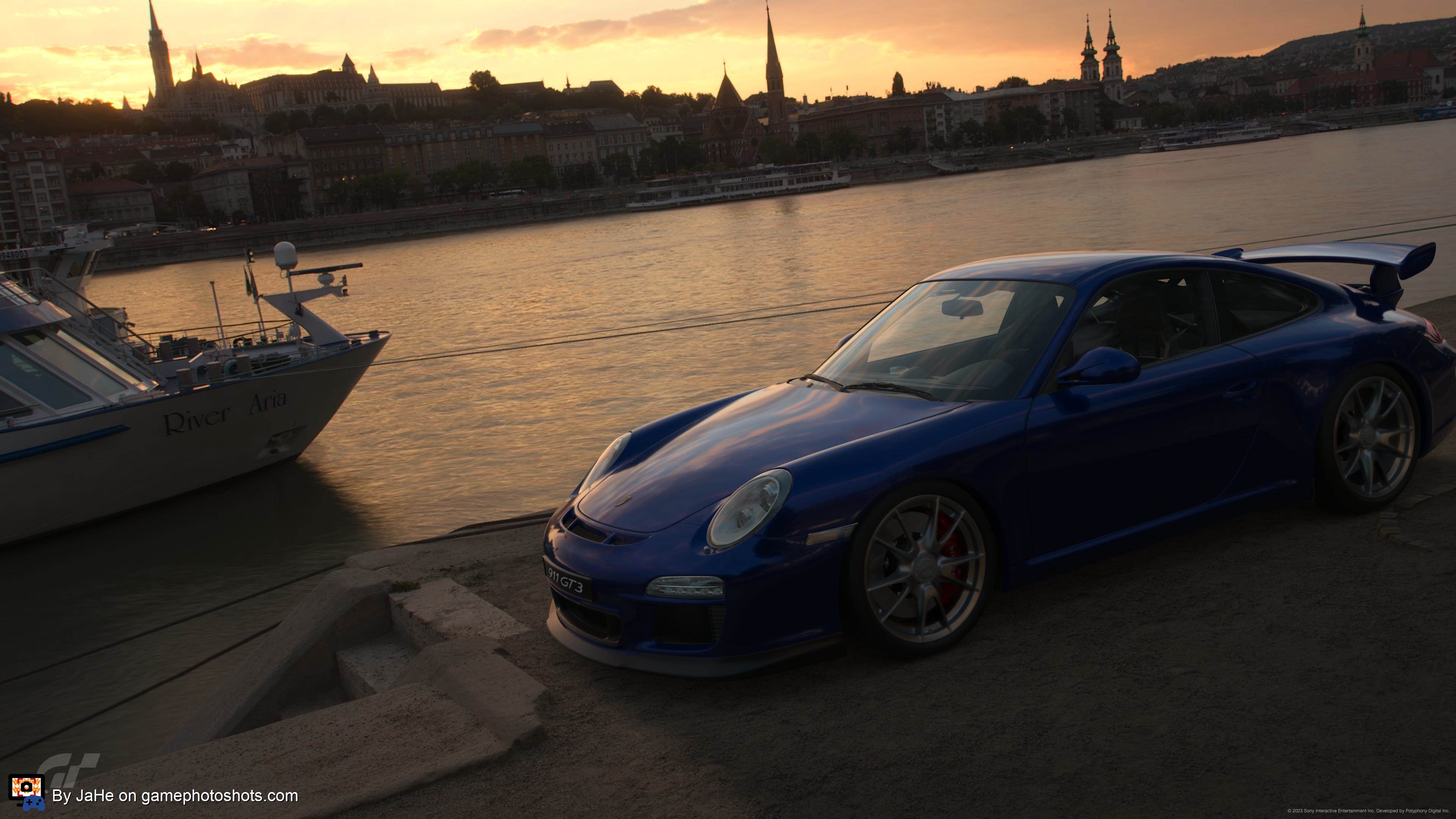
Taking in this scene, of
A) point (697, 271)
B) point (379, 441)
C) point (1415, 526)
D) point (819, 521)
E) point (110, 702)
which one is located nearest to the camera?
point (819, 521)

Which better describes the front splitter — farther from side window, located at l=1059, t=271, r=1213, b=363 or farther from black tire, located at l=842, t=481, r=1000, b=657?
side window, located at l=1059, t=271, r=1213, b=363

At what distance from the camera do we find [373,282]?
2366 inches

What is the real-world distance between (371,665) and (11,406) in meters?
9.98

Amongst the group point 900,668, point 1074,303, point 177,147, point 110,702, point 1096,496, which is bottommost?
point 110,702

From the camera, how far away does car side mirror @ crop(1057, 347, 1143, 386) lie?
4.03 m

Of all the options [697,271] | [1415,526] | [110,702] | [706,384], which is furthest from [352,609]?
[697,271]

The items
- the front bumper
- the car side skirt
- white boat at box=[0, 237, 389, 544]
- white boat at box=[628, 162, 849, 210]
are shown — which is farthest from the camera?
white boat at box=[628, 162, 849, 210]

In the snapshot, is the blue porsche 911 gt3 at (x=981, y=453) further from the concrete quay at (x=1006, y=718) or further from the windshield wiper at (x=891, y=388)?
the concrete quay at (x=1006, y=718)

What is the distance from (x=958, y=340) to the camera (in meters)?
4.70

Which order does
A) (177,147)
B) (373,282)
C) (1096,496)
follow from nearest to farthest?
(1096,496)
(373,282)
(177,147)

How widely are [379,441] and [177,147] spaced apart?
8231 inches

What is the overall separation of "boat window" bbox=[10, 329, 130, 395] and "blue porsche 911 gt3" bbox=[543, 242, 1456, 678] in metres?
11.1

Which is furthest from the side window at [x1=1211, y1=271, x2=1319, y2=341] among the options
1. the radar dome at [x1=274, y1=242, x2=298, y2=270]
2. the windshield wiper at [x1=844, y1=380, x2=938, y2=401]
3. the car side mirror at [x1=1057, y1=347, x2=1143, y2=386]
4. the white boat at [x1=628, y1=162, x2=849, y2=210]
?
the white boat at [x1=628, y1=162, x2=849, y2=210]

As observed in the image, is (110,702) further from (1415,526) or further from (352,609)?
(1415,526)
